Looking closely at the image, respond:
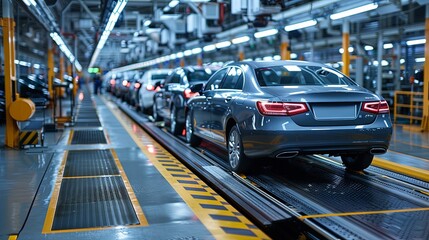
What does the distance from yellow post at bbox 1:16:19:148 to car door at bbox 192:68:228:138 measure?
134 inches

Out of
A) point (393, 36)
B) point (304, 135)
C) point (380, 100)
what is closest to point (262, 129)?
point (304, 135)

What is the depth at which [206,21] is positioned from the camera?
64.6ft

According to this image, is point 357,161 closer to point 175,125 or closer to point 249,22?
point 175,125

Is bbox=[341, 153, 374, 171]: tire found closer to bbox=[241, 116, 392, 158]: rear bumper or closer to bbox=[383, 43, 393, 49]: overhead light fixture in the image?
bbox=[241, 116, 392, 158]: rear bumper

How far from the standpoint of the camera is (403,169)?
7.47 meters

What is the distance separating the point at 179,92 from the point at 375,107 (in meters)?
5.78

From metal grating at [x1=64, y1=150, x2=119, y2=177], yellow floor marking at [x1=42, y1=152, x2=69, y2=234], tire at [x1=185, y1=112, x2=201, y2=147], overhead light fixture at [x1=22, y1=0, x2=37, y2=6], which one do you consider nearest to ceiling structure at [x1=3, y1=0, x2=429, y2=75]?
overhead light fixture at [x1=22, y1=0, x2=37, y2=6]

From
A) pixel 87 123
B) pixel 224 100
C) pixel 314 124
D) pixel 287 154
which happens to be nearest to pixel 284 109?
pixel 314 124

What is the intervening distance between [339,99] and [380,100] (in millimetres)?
608

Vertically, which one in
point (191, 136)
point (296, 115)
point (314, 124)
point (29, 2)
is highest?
point (29, 2)

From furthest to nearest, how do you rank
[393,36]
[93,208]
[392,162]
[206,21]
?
[206,21]
[393,36]
[392,162]
[93,208]

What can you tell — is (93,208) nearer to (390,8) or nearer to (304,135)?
(304,135)

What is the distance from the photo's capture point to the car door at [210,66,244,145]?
7383 mm

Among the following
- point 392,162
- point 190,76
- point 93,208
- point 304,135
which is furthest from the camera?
point 190,76
